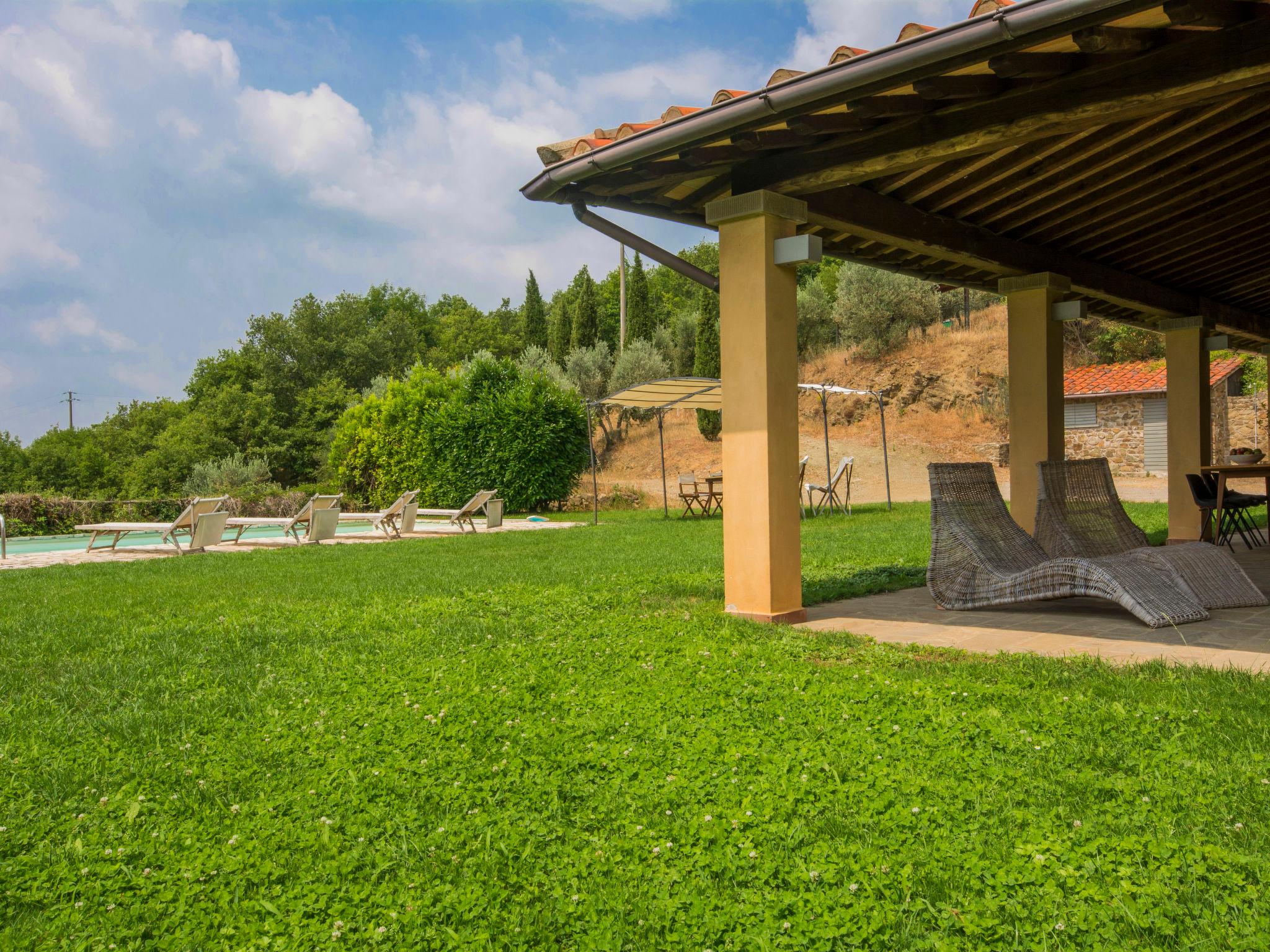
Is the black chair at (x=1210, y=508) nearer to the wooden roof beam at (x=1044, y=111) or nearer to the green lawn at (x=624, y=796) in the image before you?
the wooden roof beam at (x=1044, y=111)

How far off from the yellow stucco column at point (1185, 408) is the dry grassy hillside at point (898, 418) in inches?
491

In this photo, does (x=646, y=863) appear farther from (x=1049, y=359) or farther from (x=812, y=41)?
(x=812, y=41)

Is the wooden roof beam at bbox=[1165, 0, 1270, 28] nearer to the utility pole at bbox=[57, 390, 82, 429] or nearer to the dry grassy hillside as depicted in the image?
the dry grassy hillside

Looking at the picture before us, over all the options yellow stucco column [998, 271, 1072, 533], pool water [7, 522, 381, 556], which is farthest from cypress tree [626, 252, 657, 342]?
yellow stucco column [998, 271, 1072, 533]

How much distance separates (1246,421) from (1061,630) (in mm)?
23224

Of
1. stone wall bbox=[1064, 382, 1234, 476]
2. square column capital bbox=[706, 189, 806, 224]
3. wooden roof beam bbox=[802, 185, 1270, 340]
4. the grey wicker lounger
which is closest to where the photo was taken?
square column capital bbox=[706, 189, 806, 224]

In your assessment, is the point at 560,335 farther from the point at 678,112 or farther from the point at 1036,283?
the point at 678,112

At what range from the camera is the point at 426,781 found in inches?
111

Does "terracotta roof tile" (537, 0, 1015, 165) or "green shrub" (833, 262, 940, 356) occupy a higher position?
"green shrub" (833, 262, 940, 356)

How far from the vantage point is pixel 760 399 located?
16.6ft

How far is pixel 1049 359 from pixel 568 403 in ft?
40.6

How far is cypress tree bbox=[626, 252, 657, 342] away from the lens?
3481cm

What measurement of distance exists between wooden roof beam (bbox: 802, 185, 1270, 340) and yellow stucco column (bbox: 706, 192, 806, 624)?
0.47 meters

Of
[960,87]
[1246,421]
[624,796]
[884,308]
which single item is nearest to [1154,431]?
[1246,421]
